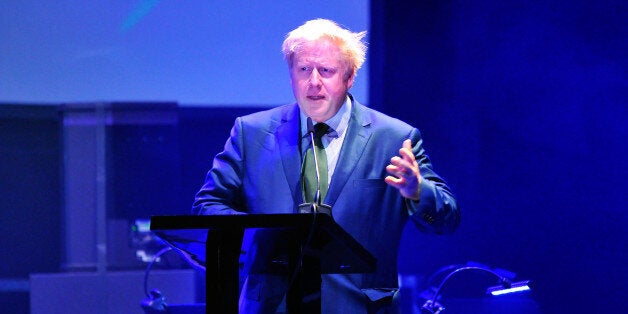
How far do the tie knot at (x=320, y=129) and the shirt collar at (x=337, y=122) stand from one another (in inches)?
0.9

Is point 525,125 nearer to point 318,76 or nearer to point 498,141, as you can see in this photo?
point 498,141

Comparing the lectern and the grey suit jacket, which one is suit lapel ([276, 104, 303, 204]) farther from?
the lectern

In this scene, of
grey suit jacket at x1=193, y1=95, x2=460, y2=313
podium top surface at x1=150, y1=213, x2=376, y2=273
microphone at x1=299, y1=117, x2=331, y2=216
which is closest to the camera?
podium top surface at x1=150, y1=213, x2=376, y2=273

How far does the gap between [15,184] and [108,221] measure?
0.47 m

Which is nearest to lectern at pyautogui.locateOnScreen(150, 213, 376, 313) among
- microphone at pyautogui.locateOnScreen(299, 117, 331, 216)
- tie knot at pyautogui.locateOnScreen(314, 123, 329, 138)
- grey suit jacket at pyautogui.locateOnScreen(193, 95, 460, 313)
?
microphone at pyautogui.locateOnScreen(299, 117, 331, 216)

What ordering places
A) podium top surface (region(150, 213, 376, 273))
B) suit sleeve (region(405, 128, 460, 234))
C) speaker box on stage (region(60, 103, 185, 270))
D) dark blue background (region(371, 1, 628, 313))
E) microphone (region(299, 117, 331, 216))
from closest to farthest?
podium top surface (region(150, 213, 376, 273)) → microphone (region(299, 117, 331, 216)) → suit sleeve (region(405, 128, 460, 234)) → dark blue background (region(371, 1, 628, 313)) → speaker box on stage (region(60, 103, 185, 270))

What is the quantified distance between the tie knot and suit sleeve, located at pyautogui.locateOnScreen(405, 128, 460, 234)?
25cm

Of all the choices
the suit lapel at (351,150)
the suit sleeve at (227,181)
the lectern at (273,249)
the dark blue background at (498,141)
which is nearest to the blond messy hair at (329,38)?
the suit lapel at (351,150)

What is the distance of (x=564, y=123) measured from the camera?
359 cm

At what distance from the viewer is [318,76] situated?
2.05 meters

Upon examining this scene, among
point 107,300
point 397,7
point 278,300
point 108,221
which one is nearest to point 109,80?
point 108,221

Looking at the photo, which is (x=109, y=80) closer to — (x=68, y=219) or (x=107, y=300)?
(x=68, y=219)

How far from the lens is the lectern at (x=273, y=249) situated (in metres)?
1.41

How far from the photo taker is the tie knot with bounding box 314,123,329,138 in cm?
205
